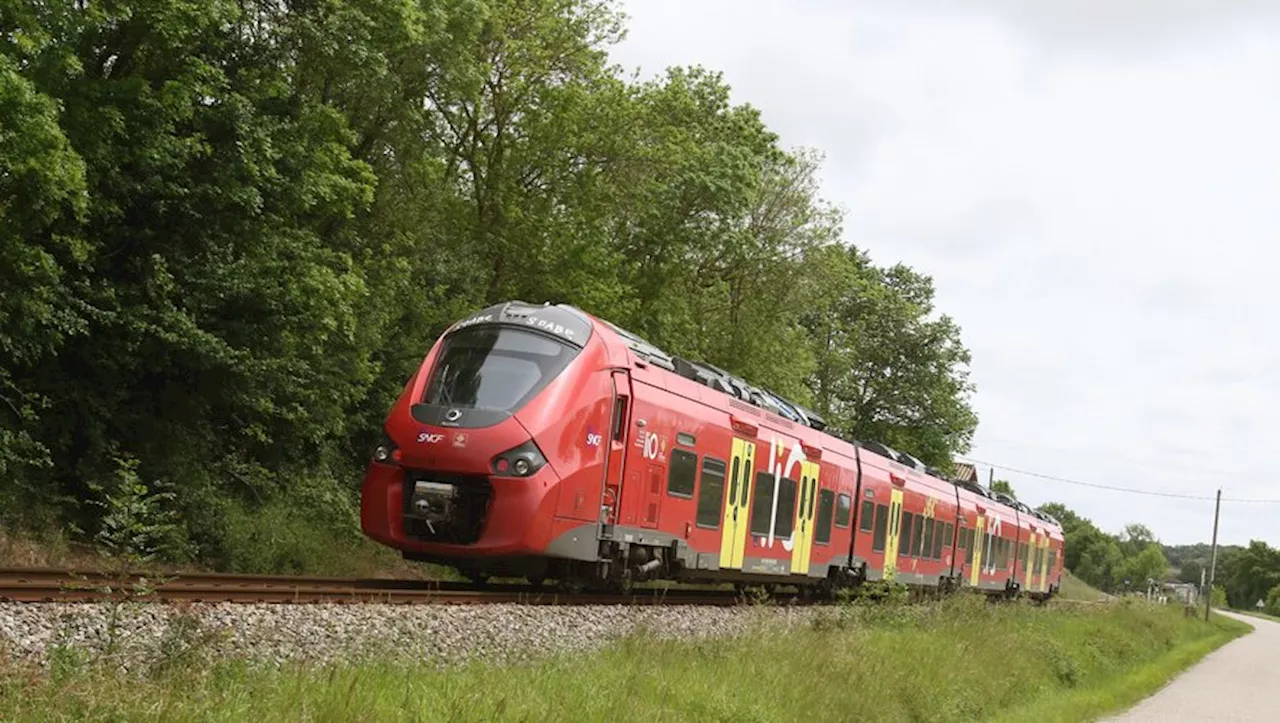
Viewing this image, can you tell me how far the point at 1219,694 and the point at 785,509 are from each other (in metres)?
9.10

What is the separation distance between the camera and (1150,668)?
89.0 feet

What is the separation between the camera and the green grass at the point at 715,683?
22.1 feet

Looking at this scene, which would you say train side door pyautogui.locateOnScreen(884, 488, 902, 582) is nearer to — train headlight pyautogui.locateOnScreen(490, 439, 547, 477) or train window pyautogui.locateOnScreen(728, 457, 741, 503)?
train window pyautogui.locateOnScreen(728, 457, 741, 503)

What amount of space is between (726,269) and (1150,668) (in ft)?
45.0

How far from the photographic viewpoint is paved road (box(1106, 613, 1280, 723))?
59.9 feet

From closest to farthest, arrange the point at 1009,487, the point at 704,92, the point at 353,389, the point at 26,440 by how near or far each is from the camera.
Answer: the point at 26,440, the point at 353,389, the point at 704,92, the point at 1009,487

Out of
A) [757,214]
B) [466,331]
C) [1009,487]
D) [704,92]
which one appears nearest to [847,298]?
[757,214]

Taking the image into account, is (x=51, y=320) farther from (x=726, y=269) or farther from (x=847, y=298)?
(x=847, y=298)

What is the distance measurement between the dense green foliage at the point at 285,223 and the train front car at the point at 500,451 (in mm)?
2799

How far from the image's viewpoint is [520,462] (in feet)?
45.0

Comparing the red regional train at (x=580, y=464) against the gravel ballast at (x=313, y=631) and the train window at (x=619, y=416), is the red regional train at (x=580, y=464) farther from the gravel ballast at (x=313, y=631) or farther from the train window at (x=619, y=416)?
the gravel ballast at (x=313, y=631)

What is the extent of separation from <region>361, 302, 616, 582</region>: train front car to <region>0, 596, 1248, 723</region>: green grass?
79.8 inches

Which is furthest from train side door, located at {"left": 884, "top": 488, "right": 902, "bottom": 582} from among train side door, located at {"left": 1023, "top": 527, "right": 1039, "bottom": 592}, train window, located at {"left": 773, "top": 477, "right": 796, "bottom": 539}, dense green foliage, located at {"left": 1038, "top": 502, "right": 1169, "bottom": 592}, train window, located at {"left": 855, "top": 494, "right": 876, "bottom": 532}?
dense green foliage, located at {"left": 1038, "top": 502, "right": 1169, "bottom": 592}

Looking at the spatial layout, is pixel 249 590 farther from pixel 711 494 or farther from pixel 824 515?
pixel 824 515
